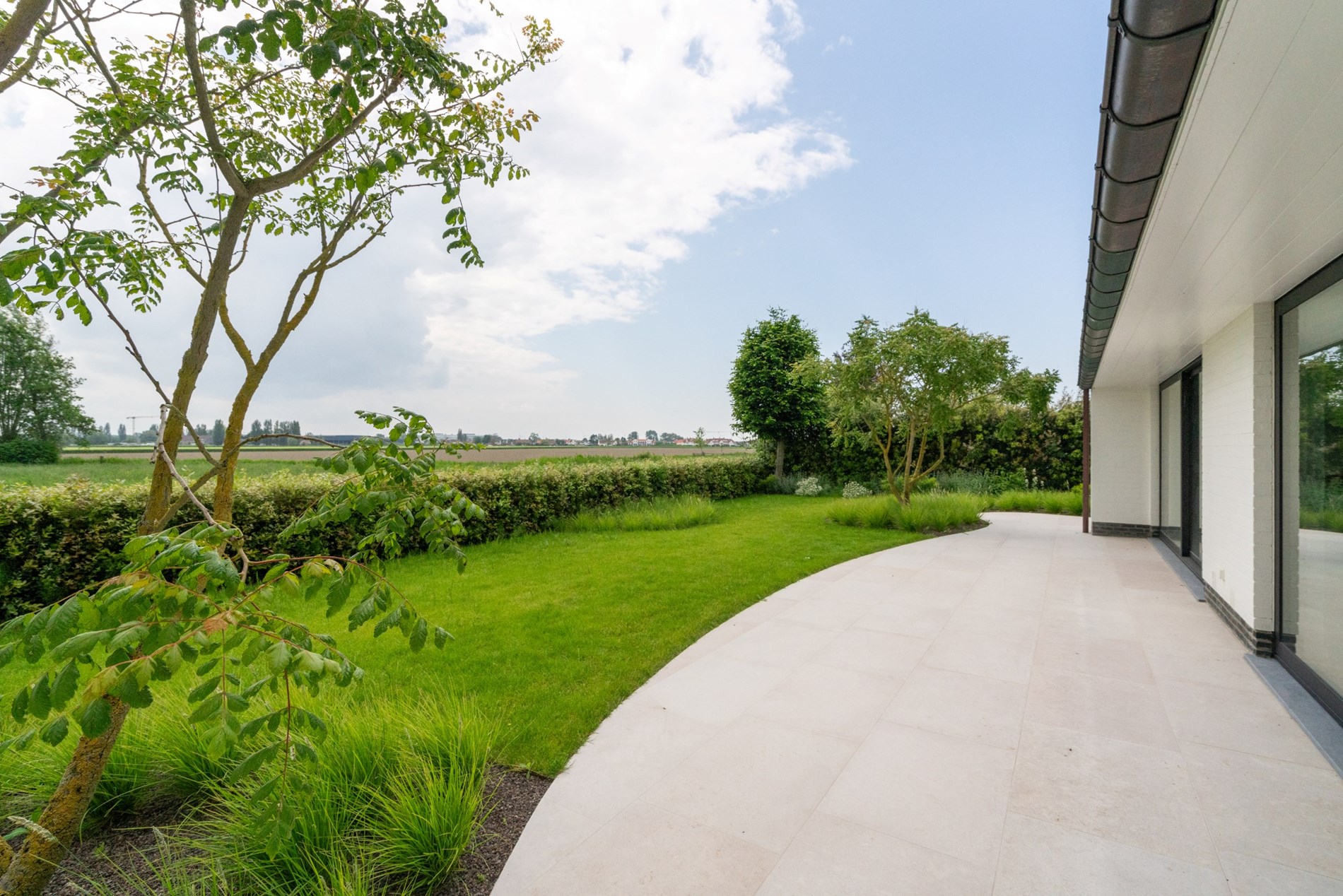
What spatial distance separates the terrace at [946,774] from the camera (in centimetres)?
202

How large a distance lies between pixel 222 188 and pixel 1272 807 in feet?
16.8

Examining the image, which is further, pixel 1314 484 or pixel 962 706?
pixel 1314 484

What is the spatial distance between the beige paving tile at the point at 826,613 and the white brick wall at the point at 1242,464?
8.47ft

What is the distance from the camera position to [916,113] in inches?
350

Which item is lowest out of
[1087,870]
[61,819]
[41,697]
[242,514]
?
[1087,870]

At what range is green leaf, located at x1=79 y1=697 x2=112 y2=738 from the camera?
2.91ft

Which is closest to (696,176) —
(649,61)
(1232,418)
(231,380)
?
(649,61)

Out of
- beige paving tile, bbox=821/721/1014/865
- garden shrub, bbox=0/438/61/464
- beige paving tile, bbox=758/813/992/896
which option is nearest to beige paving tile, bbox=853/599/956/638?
beige paving tile, bbox=821/721/1014/865

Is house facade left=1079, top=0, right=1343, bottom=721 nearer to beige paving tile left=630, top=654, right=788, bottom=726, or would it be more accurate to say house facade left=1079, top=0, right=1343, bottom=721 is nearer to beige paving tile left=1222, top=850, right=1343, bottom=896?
beige paving tile left=1222, top=850, right=1343, bottom=896

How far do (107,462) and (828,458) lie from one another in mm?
14517

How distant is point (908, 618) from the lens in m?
4.83

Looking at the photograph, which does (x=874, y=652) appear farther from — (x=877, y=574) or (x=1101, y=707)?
(x=877, y=574)

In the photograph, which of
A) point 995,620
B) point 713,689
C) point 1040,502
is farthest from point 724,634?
point 1040,502

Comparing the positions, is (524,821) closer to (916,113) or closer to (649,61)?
(649,61)
